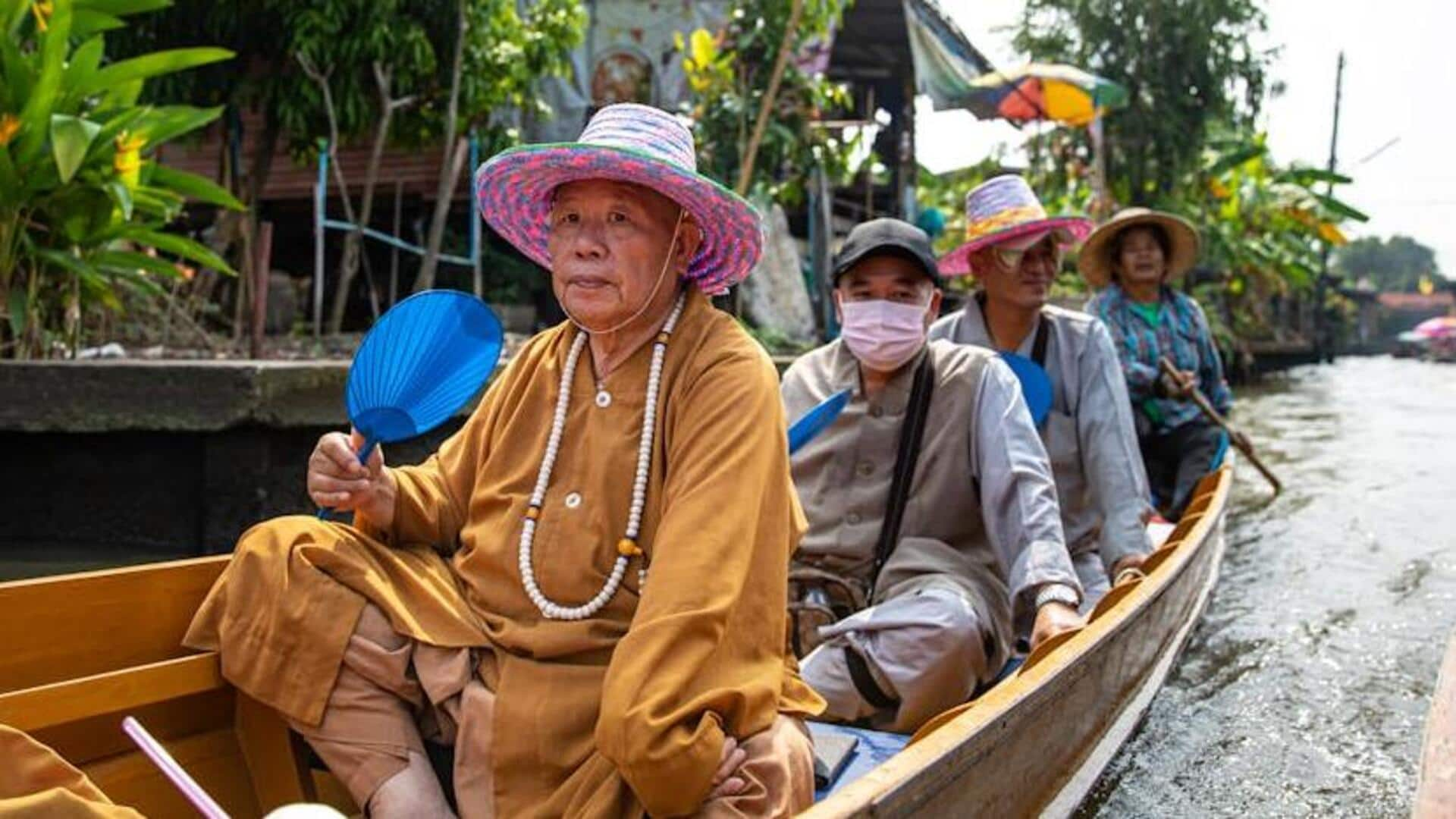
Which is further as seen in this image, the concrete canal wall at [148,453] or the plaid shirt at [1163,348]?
the plaid shirt at [1163,348]

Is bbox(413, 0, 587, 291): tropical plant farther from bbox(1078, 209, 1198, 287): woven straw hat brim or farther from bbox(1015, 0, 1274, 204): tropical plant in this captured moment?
bbox(1015, 0, 1274, 204): tropical plant

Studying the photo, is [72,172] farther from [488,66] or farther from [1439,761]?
[488,66]

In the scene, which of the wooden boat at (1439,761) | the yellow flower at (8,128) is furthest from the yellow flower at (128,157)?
the wooden boat at (1439,761)

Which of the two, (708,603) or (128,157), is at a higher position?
(128,157)

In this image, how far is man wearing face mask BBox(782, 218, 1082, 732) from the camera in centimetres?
296

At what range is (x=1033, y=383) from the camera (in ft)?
12.8

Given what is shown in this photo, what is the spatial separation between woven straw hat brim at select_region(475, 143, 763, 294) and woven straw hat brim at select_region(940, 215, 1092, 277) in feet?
5.82

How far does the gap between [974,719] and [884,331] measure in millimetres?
1248

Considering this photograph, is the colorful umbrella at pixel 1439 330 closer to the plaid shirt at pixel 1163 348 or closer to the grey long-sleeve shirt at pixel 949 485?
the plaid shirt at pixel 1163 348

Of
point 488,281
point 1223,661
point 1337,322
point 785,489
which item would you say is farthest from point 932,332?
point 1337,322

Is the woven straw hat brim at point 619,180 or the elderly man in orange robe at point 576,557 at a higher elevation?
the woven straw hat brim at point 619,180

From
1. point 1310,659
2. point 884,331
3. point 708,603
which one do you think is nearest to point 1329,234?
point 1310,659

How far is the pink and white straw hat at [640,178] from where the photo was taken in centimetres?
201

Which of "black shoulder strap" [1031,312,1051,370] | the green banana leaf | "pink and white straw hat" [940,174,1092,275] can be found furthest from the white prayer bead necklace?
the green banana leaf
